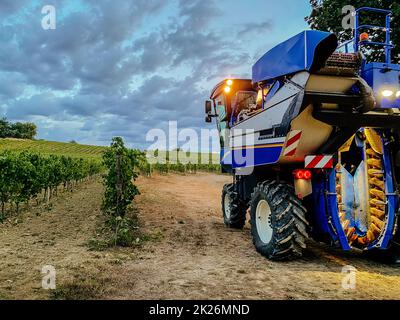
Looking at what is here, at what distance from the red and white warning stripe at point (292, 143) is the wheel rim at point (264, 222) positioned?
1213mm

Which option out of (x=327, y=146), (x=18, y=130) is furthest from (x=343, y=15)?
(x=18, y=130)

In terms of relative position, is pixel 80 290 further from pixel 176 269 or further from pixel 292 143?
pixel 292 143

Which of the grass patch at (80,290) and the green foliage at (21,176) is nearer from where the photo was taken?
the grass patch at (80,290)

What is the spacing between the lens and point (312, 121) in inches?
219

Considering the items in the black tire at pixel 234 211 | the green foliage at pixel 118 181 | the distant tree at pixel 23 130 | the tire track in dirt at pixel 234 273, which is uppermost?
the distant tree at pixel 23 130

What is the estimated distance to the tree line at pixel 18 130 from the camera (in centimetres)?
8868

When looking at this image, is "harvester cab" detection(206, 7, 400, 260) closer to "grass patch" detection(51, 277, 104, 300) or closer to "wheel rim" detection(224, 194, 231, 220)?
"grass patch" detection(51, 277, 104, 300)

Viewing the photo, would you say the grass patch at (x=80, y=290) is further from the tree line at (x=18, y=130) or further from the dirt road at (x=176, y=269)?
the tree line at (x=18, y=130)

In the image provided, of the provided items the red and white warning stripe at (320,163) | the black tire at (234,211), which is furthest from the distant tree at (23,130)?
the red and white warning stripe at (320,163)

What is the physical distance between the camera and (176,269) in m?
5.57

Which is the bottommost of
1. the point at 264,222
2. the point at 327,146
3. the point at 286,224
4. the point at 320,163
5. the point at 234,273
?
the point at 234,273

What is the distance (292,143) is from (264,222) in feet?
5.74

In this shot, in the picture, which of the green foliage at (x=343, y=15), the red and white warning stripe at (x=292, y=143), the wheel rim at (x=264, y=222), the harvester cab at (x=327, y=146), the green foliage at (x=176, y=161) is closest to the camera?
the harvester cab at (x=327, y=146)
